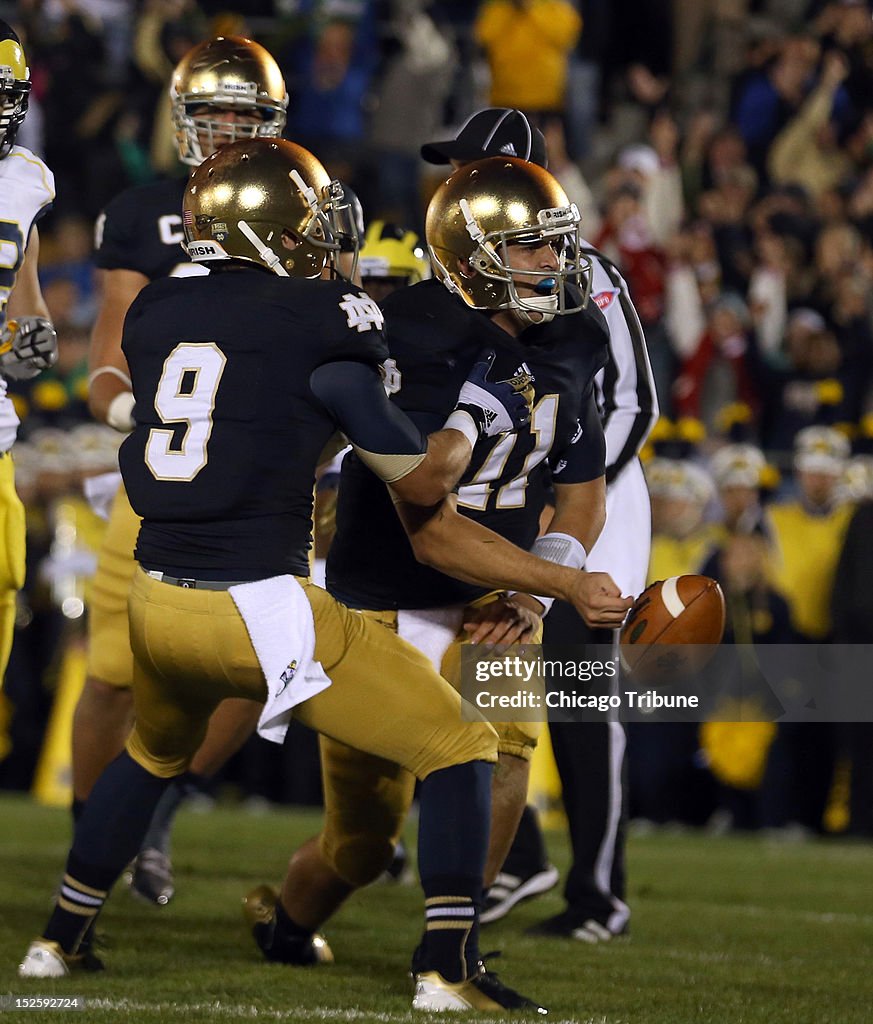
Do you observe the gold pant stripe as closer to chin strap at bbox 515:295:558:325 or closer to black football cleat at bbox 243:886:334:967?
black football cleat at bbox 243:886:334:967

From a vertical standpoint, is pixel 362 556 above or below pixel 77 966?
above

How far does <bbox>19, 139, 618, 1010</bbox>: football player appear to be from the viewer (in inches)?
144

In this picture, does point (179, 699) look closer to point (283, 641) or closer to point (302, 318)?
point (283, 641)

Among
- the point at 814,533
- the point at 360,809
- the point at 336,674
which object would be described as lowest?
the point at 814,533

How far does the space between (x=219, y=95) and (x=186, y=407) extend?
1.81m

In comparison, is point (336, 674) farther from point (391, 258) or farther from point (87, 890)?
point (391, 258)

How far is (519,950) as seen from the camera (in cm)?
482

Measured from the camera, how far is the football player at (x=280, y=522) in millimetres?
3652

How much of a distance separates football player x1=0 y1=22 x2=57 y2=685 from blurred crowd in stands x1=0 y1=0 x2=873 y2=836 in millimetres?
5223

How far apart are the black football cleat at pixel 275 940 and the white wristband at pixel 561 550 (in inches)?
40.6

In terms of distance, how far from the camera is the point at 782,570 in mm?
9539

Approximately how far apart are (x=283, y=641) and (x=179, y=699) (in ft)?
1.11

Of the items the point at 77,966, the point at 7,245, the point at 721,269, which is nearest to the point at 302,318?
the point at 7,245

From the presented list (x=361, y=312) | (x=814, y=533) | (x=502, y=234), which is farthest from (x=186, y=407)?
(x=814, y=533)
